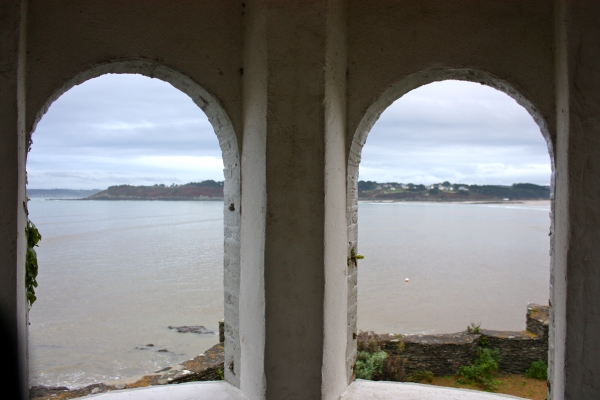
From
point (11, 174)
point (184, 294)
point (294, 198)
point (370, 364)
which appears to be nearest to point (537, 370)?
point (370, 364)

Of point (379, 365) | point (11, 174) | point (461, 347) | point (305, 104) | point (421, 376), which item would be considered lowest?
point (421, 376)

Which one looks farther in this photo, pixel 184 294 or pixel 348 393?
pixel 184 294

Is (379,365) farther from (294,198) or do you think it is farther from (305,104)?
(305,104)

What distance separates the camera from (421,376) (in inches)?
243

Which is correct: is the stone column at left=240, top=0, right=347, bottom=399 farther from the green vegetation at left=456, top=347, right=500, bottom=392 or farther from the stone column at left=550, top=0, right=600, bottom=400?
the green vegetation at left=456, top=347, right=500, bottom=392

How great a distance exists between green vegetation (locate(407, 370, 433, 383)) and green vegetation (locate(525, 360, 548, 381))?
1.60 metres

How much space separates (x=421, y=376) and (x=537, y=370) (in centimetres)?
185

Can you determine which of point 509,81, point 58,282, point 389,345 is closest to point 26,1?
point 509,81

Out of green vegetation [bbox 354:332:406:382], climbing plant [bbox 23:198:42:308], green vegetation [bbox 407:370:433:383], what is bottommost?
green vegetation [bbox 407:370:433:383]

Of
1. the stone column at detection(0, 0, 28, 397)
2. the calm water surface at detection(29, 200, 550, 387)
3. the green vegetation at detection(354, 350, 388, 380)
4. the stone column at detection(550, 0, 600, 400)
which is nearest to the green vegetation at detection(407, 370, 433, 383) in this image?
the green vegetation at detection(354, 350, 388, 380)

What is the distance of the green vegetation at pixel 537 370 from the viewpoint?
623cm

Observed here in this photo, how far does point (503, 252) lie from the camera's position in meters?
19.6

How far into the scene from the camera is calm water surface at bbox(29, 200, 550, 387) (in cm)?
832

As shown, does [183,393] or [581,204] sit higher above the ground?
[581,204]
